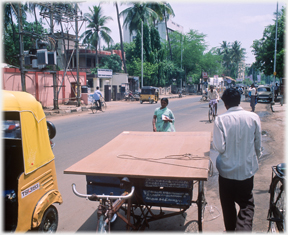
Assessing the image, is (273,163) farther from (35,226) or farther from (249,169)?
(35,226)

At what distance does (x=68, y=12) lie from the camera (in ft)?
Answer: 64.6

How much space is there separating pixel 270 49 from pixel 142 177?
34882mm

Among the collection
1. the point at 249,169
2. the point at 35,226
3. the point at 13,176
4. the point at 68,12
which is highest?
the point at 68,12

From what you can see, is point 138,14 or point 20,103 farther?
point 138,14

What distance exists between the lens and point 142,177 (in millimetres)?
2797

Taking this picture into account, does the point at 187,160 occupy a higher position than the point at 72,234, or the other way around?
the point at 187,160

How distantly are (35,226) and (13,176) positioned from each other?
0.89 m

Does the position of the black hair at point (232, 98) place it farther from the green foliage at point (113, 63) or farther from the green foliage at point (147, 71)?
the green foliage at point (113, 63)

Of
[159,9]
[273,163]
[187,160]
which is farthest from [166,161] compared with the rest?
[159,9]

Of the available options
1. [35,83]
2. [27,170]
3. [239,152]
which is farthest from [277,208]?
[35,83]

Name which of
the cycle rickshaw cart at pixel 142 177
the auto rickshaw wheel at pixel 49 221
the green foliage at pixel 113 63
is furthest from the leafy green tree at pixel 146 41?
the auto rickshaw wheel at pixel 49 221

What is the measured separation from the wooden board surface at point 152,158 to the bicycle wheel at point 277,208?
90 cm

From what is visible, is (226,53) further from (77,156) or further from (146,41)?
(77,156)

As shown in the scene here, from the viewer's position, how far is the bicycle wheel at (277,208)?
121 inches
